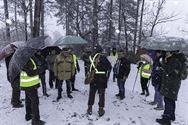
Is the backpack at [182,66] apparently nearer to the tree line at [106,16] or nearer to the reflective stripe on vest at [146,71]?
the reflective stripe on vest at [146,71]

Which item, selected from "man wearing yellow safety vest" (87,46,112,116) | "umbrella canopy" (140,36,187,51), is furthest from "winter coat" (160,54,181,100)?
"man wearing yellow safety vest" (87,46,112,116)

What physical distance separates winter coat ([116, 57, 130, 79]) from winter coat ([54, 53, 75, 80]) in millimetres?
1823

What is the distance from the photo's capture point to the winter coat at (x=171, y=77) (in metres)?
6.14

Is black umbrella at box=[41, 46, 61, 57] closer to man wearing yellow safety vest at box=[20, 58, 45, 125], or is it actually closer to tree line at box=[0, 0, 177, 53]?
man wearing yellow safety vest at box=[20, 58, 45, 125]

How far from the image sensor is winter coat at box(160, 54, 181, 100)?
6137 mm

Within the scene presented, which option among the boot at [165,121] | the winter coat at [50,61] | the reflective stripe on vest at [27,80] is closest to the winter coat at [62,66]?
the winter coat at [50,61]

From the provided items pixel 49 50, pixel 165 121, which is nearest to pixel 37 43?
pixel 49 50

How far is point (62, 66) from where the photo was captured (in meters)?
7.99

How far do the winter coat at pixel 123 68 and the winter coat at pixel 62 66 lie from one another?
1.82 m

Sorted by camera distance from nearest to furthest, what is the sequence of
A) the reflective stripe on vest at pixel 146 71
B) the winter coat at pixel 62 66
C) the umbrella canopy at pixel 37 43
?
the umbrella canopy at pixel 37 43 → the winter coat at pixel 62 66 → the reflective stripe on vest at pixel 146 71

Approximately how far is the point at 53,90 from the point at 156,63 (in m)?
4.38

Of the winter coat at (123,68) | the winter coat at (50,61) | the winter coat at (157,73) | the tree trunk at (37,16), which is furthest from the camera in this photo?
the tree trunk at (37,16)

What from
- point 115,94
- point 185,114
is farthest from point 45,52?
point 185,114

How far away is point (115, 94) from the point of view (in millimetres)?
9312
